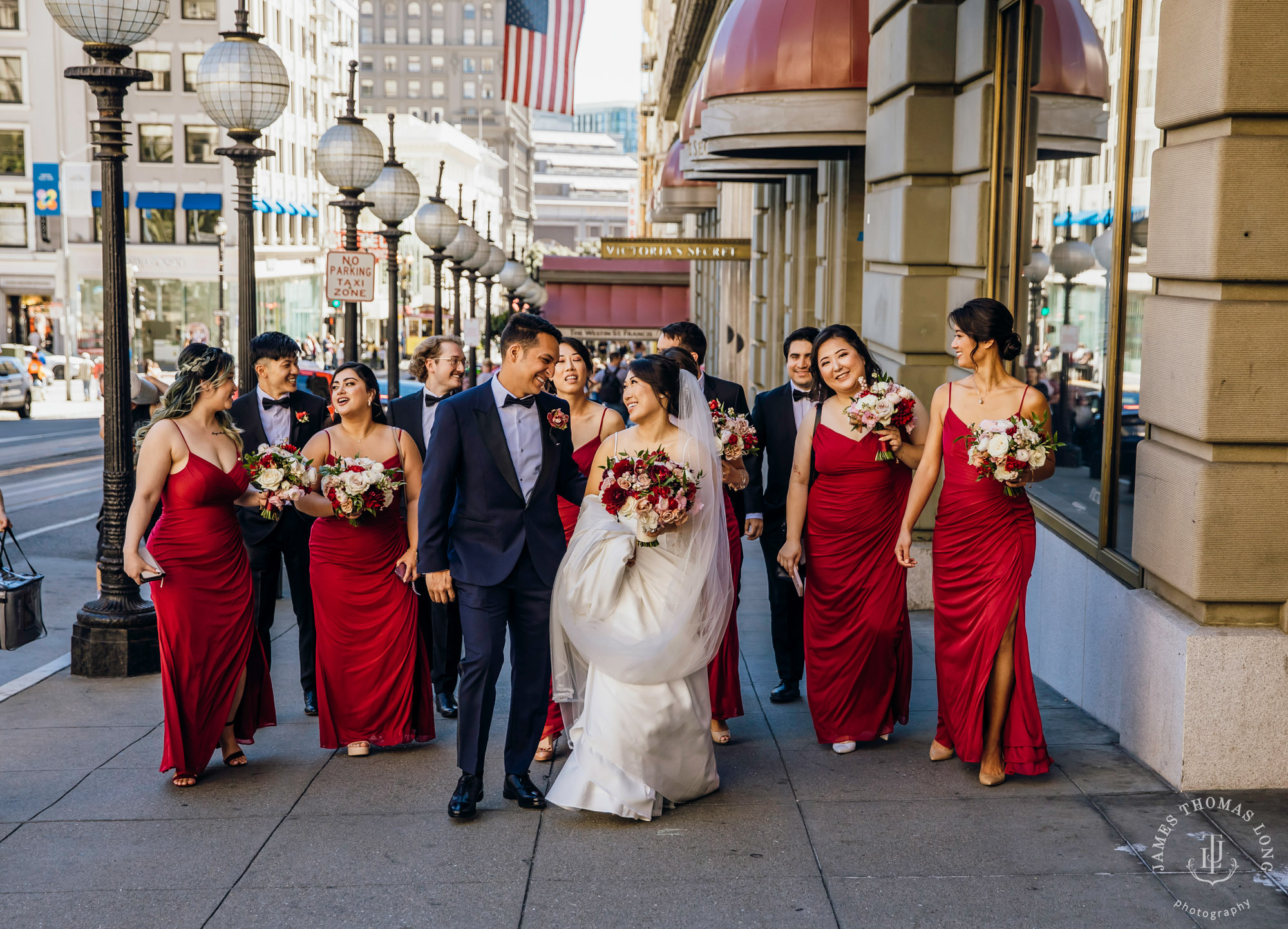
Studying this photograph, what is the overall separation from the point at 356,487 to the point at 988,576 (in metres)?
3.11

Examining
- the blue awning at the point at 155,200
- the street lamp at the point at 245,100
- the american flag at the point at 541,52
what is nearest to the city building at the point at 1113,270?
the street lamp at the point at 245,100

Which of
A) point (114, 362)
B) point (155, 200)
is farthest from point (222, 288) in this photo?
point (114, 362)

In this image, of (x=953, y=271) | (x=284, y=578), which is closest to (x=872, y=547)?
(x=953, y=271)

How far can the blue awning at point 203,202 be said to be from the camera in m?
65.6

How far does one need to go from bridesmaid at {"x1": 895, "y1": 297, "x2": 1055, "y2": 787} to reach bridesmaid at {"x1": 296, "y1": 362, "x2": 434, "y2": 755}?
275 centimetres

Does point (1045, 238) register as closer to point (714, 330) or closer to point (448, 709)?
point (448, 709)

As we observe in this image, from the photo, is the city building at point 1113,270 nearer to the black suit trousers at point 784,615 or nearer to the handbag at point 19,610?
the black suit trousers at point 784,615

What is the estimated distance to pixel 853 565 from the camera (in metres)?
6.95

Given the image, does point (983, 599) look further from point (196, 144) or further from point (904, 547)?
point (196, 144)

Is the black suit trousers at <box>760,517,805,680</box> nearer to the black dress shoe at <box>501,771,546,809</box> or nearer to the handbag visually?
the black dress shoe at <box>501,771,546,809</box>

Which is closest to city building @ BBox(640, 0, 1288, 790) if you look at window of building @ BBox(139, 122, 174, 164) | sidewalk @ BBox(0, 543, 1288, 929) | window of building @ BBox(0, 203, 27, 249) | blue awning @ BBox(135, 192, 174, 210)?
sidewalk @ BBox(0, 543, 1288, 929)

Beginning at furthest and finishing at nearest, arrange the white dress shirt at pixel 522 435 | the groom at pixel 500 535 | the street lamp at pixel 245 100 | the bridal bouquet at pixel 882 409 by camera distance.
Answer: the street lamp at pixel 245 100 → the bridal bouquet at pixel 882 409 → the white dress shirt at pixel 522 435 → the groom at pixel 500 535

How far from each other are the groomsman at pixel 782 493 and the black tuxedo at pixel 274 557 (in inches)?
106

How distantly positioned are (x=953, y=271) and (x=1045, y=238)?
5.63 feet
